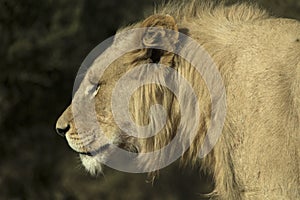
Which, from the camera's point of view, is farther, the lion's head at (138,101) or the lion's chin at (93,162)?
the lion's chin at (93,162)

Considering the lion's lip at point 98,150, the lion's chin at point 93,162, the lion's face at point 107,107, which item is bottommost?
the lion's chin at point 93,162

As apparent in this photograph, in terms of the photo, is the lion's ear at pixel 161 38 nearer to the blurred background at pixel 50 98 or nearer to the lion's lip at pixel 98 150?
the lion's lip at pixel 98 150

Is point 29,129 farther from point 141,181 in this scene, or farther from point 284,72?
point 284,72

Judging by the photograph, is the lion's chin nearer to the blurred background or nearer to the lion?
the lion

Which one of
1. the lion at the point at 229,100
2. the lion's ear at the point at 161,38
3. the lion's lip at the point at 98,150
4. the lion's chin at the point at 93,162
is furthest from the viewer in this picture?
the lion's chin at the point at 93,162

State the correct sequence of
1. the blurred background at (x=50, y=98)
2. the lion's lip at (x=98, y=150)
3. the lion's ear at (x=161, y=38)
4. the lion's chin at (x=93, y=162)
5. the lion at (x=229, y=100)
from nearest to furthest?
1. the lion at (x=229, y=100)
2. the lion's ear at (x=161, y=38)
3. the lion's lip at (x=98, y=150)
4. the lion's chin at (x=93, y=162)
5. the blurred background at (x=50, y=98)

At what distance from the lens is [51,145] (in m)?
8.27

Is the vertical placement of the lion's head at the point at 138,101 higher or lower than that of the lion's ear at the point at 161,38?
lower

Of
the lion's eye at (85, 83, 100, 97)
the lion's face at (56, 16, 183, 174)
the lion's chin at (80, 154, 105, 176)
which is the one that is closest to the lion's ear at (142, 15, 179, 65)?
the lion's face at (56, 16, 183, 174)

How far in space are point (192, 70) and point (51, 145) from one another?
461 cm

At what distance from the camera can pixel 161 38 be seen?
3.83m

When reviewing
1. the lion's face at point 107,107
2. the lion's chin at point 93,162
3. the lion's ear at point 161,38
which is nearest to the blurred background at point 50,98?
the lion's chin at point 93,162

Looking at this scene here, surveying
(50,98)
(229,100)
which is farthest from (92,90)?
(50,98)

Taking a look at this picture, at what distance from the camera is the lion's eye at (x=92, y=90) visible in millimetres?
4051
